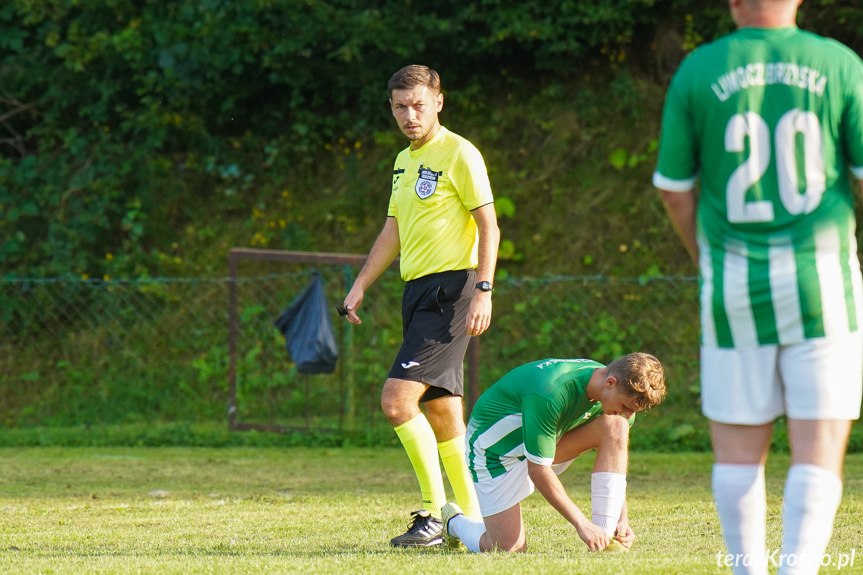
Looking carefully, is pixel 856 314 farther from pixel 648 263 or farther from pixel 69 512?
pixel 648 263

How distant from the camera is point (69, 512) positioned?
5.50 metres

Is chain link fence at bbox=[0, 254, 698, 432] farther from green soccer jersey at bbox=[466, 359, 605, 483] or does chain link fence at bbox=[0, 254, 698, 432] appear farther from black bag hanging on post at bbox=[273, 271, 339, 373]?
green soccer jersey at bbox=[466, 359, 605, 483]

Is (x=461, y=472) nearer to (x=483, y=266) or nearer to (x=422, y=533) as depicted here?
(x=422, y=533)

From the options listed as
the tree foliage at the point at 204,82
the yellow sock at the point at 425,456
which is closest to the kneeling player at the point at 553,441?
the yellow sock at the point at 425,456

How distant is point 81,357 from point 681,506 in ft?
27.4

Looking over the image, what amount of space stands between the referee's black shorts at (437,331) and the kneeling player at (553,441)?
0.23 metres

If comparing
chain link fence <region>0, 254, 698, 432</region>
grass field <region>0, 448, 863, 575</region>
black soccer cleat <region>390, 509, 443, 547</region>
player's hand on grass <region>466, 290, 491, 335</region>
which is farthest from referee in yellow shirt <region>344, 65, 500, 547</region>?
chain link fence <region>0, 254, 698, 432</region>

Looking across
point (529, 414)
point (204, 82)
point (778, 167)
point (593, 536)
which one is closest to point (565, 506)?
point (593, 536)

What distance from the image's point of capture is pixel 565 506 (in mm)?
3906

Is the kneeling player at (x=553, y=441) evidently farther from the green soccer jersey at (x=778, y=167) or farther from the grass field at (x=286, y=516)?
the green soccer jersey at (x=778, y=167)

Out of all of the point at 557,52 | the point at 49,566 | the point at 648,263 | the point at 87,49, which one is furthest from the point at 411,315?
the point at 87,49

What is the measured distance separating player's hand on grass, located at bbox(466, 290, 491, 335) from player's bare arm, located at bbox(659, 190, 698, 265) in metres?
1.66

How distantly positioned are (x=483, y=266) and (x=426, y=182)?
50 centimetres

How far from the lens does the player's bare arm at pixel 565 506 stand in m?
3.91
